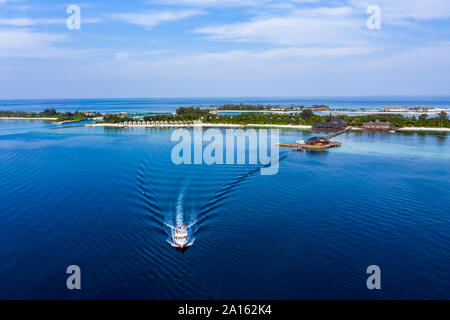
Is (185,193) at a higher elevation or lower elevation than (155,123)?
lower

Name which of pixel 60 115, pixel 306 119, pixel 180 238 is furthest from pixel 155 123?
pixel 180 238

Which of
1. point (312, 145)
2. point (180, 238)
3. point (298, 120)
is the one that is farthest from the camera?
point (298, 120)

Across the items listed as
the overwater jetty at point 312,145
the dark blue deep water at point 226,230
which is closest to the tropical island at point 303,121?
the overwater jetty at point 312,145

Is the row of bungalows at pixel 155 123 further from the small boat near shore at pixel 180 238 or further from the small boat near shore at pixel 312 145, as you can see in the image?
the small boat near shore at pixel 180 238

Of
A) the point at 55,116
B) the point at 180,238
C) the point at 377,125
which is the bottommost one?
the point at 180,238

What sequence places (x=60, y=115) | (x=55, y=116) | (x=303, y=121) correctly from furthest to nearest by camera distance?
(x=55, y=116), (x=60, y=115), (x=303, y=121)

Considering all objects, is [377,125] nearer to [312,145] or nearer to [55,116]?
[312,145]
